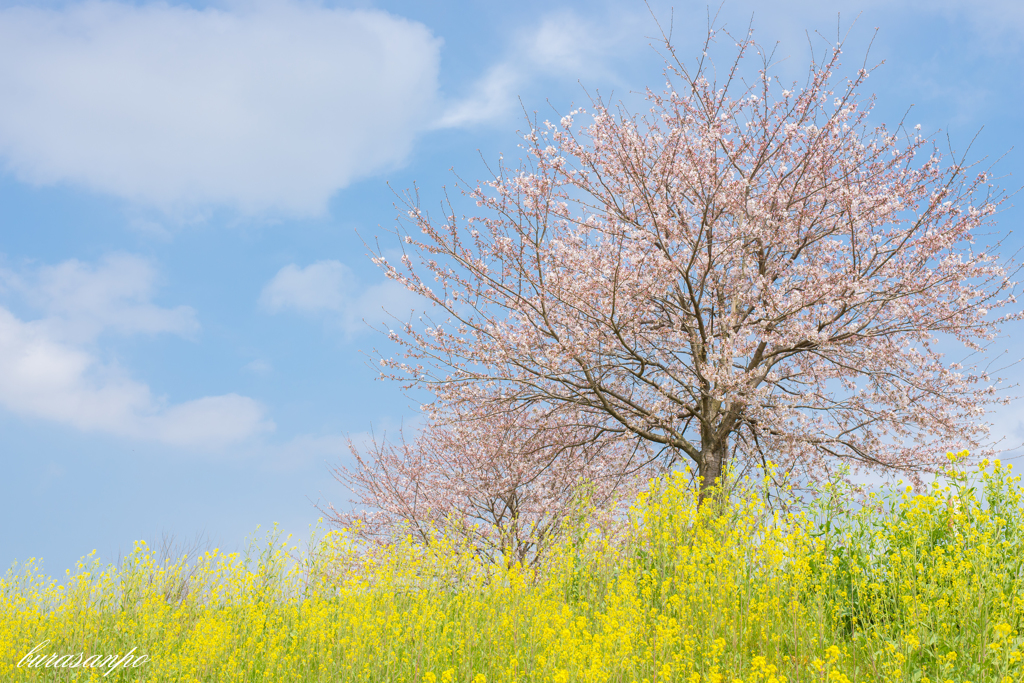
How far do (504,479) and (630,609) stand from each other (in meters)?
7.43

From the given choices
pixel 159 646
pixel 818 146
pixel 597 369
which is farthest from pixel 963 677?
pixel 818 146

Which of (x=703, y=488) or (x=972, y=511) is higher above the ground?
(x=703, y=488)

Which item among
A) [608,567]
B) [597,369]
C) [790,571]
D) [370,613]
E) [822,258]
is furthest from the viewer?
[822,258]

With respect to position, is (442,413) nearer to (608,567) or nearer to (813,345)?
(608,567)

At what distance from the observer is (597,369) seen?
9.73m

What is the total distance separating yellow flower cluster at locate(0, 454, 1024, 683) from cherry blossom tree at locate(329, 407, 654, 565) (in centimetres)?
76

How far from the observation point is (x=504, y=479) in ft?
40.9

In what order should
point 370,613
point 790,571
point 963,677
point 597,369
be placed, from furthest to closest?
1. point 597,369
2. point 370,613
3. point 790,571
4. point 963,677

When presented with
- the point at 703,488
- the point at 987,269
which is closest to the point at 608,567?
the point at 703,488

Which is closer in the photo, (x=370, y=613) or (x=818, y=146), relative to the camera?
(x=370, y=613)

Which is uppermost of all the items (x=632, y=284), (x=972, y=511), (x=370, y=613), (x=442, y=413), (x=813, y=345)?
(x=632, y=284)

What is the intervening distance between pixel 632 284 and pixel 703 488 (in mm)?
3082

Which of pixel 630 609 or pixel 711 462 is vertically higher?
pixel 711 462

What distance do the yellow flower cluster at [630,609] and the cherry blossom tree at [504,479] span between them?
2.48ft
